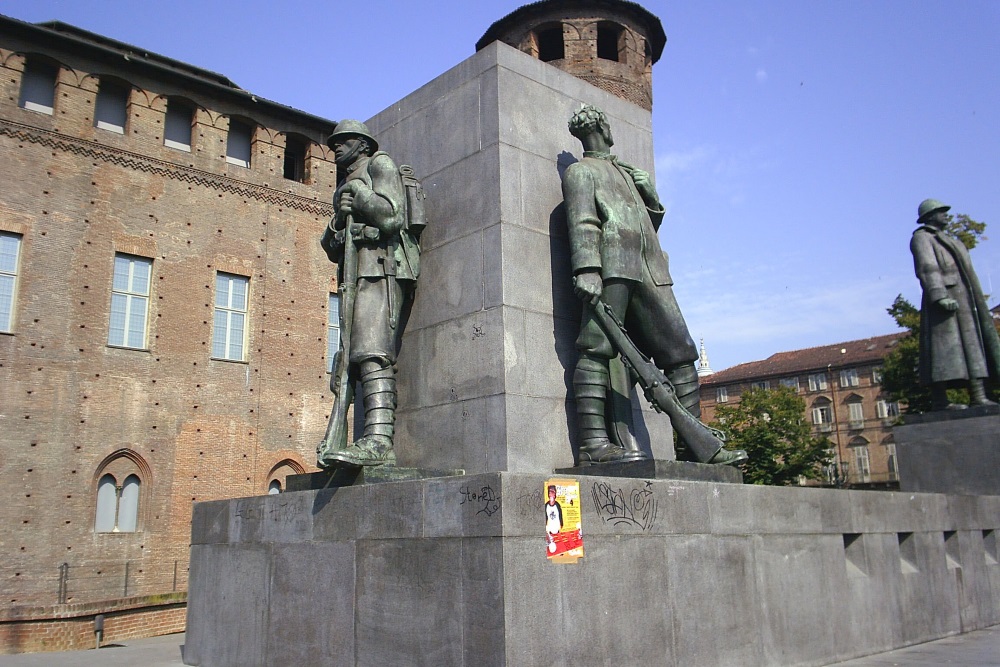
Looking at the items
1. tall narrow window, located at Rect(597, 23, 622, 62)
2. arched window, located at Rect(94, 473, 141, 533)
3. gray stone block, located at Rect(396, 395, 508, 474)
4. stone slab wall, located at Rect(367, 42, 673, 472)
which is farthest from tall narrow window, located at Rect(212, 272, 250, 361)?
gray stone block, located at Rect(396, 395, 508, 474)

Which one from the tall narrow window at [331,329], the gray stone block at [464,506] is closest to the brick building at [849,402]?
the tall narrow window at [331,329]

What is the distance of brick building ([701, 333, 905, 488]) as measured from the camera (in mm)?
68938

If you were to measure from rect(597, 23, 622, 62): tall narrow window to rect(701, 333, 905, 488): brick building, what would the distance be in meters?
35.3

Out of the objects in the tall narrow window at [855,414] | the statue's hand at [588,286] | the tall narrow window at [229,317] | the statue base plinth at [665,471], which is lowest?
the statue base plinth at [665,471]

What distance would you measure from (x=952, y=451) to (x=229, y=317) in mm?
22440

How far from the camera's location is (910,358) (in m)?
31.5

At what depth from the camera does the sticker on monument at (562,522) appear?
207 inches

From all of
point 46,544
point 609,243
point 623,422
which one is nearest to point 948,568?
point 623,422

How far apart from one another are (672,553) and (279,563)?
120 inches

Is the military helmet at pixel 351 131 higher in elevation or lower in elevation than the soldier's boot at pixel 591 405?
higher

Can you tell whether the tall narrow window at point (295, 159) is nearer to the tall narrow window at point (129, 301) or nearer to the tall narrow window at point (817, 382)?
the tall narrow window at point (129, 301)

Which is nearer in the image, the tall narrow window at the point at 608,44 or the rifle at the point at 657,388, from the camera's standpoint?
the rifle at the point at 657,388

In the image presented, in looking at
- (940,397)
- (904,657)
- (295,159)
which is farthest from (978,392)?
(295,159)

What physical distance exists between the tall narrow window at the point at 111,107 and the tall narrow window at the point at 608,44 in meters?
20.5
